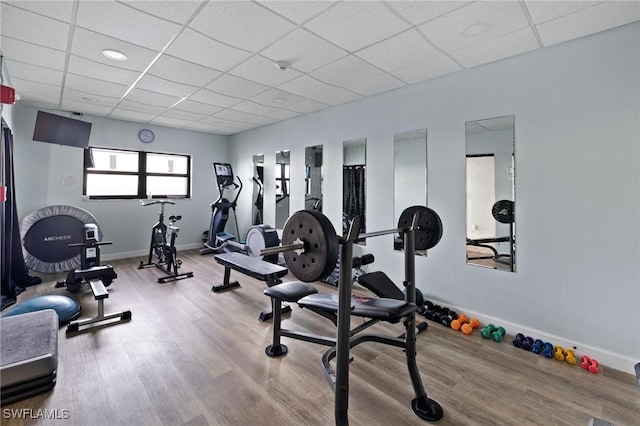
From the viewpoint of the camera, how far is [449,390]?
190cm

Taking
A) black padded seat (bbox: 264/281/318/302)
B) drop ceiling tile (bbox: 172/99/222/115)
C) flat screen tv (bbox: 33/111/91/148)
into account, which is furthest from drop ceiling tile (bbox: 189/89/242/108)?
black padded seat (bbox: 264/281/318/302)

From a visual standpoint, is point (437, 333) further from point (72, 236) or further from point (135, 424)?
point (72, 236)

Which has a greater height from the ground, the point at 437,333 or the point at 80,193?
the point at 80,193

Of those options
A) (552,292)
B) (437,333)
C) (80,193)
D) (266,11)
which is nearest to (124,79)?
(266,11)

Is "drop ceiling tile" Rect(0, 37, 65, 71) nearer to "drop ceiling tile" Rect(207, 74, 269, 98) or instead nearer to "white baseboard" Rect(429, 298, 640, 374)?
"drop ceiling tile" Rect(207, 74, 269, 98)

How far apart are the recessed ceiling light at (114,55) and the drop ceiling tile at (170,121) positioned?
7.75 ft

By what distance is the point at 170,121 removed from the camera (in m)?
5.39

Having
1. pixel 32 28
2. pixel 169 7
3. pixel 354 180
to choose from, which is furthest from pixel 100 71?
pixel 354 180

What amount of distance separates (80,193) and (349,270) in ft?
18.4

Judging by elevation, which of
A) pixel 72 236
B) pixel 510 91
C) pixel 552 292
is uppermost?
pixel 510 91

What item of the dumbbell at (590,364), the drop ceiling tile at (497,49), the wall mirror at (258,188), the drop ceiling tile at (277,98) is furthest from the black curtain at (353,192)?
the dumbbell at (590,364)

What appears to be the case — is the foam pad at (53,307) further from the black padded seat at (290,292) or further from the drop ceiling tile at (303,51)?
the drop ceiling tile at (303,51)

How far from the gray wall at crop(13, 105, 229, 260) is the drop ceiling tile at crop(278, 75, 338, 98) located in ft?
11.5

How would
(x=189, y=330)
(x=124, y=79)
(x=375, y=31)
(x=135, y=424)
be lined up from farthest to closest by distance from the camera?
(x=124, y=79)
(x=189, y=330)
(x=375, y=31)
(x=135, y=424)
